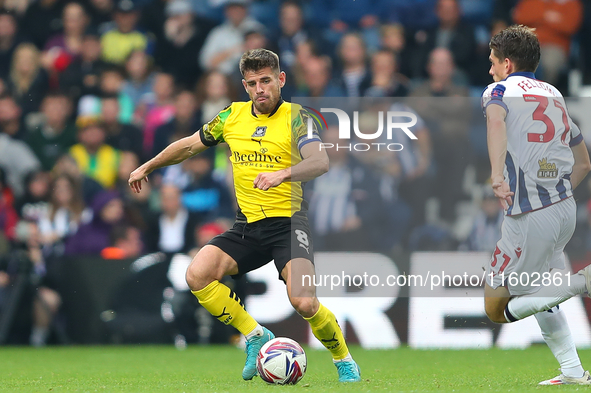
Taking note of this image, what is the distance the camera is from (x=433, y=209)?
31.8 ft

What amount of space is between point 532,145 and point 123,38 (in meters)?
8.94

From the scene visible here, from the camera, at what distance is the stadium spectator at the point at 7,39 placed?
1312 centimetres

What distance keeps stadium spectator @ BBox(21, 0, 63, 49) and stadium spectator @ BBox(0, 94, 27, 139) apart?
1726 mm

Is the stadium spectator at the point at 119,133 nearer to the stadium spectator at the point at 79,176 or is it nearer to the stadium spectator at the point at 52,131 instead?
the stadium spectator at the point at 52,131

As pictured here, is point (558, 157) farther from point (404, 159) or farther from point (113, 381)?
point (404, 159)

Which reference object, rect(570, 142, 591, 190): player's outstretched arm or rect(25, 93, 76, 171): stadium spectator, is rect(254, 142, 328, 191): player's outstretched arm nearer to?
rect(570, 142, 591, 190): player's outstretched arm

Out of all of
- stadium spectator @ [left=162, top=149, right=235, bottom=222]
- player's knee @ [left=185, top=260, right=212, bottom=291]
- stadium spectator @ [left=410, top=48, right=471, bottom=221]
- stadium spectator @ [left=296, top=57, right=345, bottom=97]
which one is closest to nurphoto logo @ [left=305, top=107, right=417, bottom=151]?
stadium spectator @ [left=410, top=48, right=471, bottom=221]

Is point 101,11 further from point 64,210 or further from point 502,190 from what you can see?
point 502,190

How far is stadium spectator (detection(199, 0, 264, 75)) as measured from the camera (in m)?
12.7

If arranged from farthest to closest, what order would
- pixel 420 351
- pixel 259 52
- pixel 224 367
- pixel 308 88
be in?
pixel 308 88 < pixel 420 351 < pixel 224 367 < pixel 259 52

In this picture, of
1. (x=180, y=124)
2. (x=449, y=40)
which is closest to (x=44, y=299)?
(x=180, y=124)

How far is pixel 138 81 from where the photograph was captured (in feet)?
41.7

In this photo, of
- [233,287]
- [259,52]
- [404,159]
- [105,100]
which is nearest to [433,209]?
[404,159]

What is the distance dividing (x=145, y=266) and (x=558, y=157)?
5.74 metres
